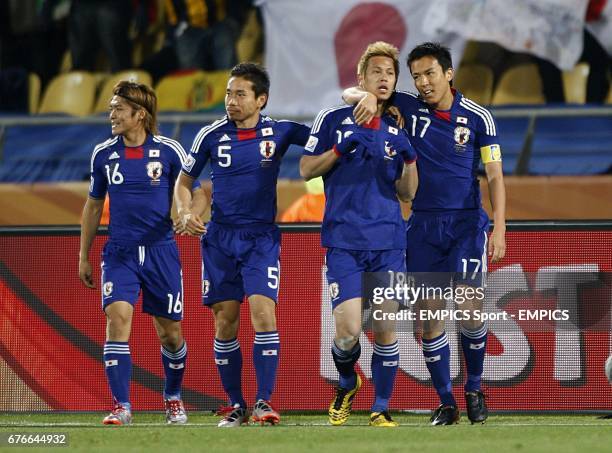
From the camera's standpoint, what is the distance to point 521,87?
14398 millimetres

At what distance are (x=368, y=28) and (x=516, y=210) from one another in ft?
8.40

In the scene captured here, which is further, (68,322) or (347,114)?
(68,322)

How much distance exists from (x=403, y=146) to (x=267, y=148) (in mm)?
839

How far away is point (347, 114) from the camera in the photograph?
8531 millimetres

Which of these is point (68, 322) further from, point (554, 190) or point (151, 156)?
point (554, 190)

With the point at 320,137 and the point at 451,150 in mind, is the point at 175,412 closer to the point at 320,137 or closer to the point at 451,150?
the point at 320,137

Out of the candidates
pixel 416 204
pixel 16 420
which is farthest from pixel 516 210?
pixel 16 420

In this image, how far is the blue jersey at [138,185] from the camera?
29.4 feet

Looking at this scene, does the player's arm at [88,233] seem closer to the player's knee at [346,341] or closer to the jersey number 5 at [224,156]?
the jersey number 5 at [224,156]

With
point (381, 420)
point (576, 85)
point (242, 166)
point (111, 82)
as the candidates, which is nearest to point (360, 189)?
point (242, 166)

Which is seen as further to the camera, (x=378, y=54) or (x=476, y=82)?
(x=476, y=82)

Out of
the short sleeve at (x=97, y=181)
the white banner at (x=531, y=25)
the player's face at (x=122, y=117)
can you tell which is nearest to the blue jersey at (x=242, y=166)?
the player's face at (x=122, y=117)

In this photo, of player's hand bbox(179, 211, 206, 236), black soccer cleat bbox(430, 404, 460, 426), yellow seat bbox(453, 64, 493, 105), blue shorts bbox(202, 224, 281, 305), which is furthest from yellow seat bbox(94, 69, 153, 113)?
black soccer cleat bbox(430, 404, 460, 426)

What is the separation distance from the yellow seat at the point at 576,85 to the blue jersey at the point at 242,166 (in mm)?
6150
